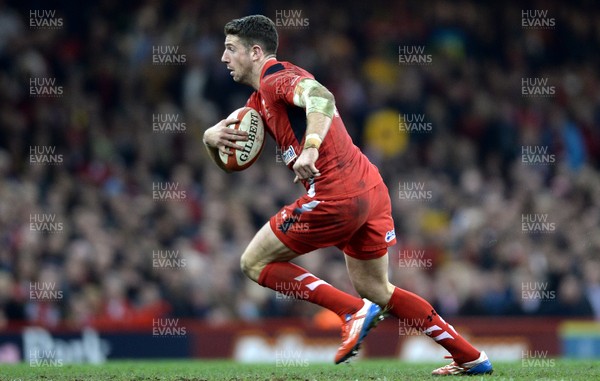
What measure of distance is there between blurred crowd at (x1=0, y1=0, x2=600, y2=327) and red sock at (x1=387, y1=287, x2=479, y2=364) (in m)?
5.71

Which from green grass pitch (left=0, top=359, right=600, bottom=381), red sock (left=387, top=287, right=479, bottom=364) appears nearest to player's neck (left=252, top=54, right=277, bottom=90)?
red sock (left=387, top=287, right=479, bottom=364)

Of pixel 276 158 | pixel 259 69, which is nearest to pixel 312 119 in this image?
pixel 259 69

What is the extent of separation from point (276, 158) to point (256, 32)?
25.6ft

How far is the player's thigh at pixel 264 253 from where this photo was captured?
7.07 metres

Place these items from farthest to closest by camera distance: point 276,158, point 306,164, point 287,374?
point 276,158 < point 287,374 < point 306,164

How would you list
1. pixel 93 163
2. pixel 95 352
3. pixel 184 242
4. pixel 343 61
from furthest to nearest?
pixel 343 61 < pixel 93 163 < pixel 184 242 < pixel 95 352

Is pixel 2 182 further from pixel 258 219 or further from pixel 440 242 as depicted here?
pixel 440 242

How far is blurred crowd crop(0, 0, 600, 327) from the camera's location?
13.2 m

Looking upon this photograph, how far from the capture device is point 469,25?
1725 cm

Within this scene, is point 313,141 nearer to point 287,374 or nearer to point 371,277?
point 371,277

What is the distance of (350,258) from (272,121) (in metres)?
1.05

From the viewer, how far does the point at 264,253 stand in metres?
7.12

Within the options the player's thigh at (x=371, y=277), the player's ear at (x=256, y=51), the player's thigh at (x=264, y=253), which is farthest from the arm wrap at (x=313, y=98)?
the player's thigh at (x=371, y=277)

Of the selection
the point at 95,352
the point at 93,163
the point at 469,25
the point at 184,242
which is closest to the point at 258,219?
the point at 184,242
